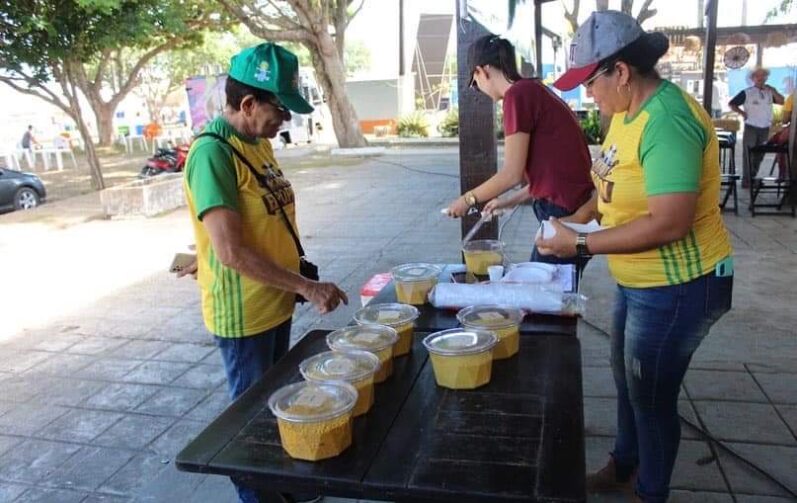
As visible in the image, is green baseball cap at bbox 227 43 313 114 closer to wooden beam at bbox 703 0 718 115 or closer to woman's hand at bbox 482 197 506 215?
woman's hand at bbox 482 197 506 215

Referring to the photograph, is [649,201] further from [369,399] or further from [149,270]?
[149,270]

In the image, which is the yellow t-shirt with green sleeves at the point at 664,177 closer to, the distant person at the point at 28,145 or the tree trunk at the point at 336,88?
the tree trunk at the point at 336,88

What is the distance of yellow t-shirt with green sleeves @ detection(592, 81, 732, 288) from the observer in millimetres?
1589

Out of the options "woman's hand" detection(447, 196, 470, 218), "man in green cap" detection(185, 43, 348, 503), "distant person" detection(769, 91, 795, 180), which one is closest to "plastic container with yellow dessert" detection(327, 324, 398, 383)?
"man in green cap" detection(185, 43, 348, 503)

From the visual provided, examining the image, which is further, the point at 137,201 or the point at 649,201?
the point at 137,201

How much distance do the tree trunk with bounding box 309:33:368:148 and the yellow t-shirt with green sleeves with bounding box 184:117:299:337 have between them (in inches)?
632

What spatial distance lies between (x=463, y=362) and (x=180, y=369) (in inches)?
112

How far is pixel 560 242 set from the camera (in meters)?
1.84

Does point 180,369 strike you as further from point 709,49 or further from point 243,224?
point 709,49

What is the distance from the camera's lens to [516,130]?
8.93 ft

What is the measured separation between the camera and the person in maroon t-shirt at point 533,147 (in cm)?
272

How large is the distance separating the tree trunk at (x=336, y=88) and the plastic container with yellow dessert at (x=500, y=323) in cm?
1644

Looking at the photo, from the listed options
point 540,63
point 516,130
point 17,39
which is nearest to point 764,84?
point 540,63

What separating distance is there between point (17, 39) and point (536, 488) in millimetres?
13183
